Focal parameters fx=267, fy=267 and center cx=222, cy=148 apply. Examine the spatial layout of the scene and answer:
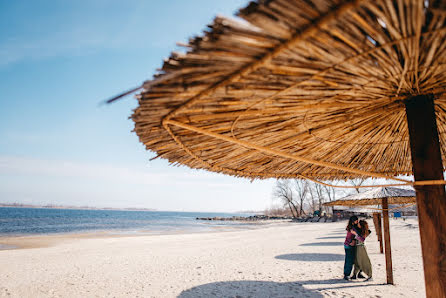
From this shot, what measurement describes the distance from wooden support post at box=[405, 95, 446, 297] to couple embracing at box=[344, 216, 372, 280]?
13.0 feet

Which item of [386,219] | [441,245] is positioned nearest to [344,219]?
[386,219]

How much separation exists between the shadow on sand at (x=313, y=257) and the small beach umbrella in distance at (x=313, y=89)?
5.57 metres

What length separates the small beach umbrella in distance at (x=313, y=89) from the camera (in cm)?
95

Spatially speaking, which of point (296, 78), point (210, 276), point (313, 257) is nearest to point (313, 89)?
point (296, 78)

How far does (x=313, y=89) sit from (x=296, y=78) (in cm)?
25

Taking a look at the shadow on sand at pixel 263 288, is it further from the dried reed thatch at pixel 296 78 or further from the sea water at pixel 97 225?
the sea water at pixel 97 225

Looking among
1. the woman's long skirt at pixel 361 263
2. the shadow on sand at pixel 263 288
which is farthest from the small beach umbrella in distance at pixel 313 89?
the woman's long skirt at pixel 361 263

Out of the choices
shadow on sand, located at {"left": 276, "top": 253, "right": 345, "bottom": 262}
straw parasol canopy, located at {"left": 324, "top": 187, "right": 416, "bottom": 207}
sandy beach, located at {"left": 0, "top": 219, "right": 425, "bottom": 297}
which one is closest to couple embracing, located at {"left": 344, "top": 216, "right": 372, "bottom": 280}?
sandy beach, located at {"left": 0, "top": 219, "right": 425, "bottom": 297}

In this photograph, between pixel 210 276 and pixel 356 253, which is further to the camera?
pixel 210 276

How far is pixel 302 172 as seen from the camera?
3.15 metres

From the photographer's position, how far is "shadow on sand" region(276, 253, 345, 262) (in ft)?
23.4

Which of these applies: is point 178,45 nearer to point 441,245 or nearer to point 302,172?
point 441,245

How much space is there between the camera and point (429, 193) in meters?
1.59

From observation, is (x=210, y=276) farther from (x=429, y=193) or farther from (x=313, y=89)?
(x=313, y=89)
